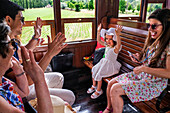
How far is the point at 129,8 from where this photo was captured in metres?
3.86

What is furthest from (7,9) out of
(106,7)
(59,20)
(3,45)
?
(106,7)

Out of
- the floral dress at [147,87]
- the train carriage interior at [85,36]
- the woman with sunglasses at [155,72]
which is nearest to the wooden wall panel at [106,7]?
the train carriage interior at [85,36]

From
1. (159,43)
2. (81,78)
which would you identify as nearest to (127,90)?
(159,43)

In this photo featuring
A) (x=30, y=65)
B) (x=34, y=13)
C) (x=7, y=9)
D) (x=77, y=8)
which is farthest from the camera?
(x=77, y=8)

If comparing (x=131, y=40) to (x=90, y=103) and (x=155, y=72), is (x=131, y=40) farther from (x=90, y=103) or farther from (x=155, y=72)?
(x=90, y=103)

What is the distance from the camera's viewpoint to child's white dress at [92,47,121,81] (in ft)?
9.39

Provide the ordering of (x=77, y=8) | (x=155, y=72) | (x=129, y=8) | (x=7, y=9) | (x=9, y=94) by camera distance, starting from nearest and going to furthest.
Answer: (x=9, y=94) → (x=7, y=9) → (x=155, y=72) → (x=77, y=8) → (x=129, y=8)

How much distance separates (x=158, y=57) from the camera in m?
1.95

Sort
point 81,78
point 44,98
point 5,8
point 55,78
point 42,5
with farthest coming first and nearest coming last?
point 81,78, point 42,5, point 55,78, point 5,8, point 44,98

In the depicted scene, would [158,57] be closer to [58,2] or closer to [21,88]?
[21,88]

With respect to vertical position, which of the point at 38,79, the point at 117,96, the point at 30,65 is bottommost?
the point at 117,96

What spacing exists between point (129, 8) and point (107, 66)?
192 cm

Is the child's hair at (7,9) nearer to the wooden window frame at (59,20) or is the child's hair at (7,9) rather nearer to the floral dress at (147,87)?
the wooden window frame at (59,20)

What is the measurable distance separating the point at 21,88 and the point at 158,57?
68.7 inches
